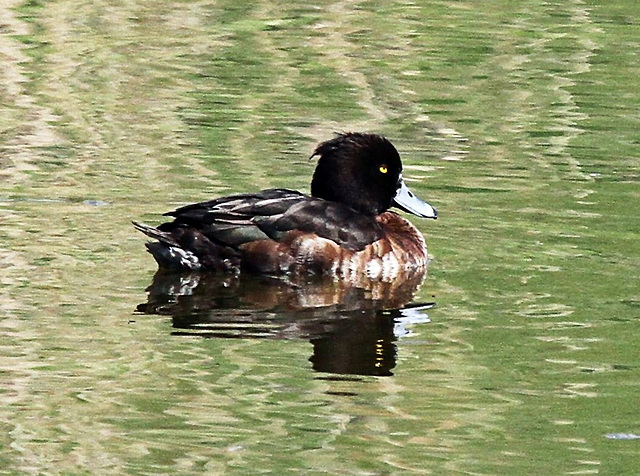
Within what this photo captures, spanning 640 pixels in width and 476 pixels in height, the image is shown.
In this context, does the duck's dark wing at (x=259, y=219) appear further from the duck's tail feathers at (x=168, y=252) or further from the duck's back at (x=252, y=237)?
the duck's tail feathers at (x=168, y=252)

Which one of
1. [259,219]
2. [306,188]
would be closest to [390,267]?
[259,219]

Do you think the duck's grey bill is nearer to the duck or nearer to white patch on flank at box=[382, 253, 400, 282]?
the duck

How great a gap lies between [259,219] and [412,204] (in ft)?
4.05

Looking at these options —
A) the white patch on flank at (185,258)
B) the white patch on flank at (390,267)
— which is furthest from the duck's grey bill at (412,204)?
the white patch on flank at (185,258)

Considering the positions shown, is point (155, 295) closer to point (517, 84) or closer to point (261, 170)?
point (261, 170)

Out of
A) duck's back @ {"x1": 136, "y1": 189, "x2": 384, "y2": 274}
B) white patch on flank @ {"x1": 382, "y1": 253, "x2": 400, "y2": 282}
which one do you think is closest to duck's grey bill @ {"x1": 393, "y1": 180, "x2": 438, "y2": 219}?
white patch on flank @ {"x1": 382, "y1": 253, "x2": 400, "y2": 282}

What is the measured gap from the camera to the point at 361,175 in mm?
10742

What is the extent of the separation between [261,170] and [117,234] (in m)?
1.87

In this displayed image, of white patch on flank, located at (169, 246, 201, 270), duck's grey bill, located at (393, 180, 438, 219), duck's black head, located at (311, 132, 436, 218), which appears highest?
duck's black head, located at (311, 132, 436, 218)

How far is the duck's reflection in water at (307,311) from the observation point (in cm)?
846

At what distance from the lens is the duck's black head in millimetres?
10688

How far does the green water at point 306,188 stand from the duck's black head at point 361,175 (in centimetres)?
52

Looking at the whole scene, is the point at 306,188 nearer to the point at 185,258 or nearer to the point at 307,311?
the point at 185,258

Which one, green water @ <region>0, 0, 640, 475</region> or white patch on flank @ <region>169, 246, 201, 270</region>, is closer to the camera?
green water @ <region>0, 0, 640, 475</region>
